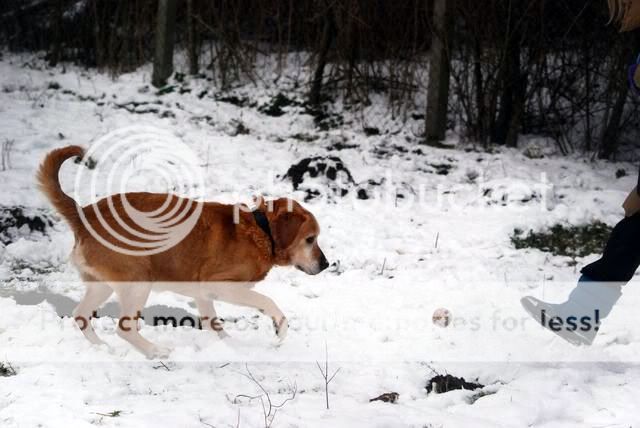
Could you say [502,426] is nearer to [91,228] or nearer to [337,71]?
[91,228]

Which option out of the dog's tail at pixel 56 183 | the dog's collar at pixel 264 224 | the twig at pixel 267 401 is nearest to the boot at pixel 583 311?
the twig at pixel 267 401

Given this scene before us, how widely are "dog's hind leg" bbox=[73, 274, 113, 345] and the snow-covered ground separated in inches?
4.1

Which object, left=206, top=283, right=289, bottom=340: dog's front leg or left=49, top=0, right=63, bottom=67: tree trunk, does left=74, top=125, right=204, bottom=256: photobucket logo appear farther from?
left=49, top=0, right=63, bottom=67: tree trunk

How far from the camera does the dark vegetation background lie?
8.20 m

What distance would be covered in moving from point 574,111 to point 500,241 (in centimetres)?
362

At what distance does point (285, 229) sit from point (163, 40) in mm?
6872

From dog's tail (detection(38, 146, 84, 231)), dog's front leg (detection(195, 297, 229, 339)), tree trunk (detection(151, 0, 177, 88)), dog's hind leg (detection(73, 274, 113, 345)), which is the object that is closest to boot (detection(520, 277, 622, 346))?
dog's front leg (detection(195, 297, 229, 339))

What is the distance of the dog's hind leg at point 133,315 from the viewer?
3.91m

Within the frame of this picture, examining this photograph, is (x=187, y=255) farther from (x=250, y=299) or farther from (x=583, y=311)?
(x=583, y=311)

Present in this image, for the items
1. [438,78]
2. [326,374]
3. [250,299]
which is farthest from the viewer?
[438,78]

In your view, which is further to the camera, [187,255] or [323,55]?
[323,55]

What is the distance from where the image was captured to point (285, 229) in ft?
13.9

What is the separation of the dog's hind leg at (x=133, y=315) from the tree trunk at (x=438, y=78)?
5.63m

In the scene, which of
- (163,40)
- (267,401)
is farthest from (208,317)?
(163,40)
